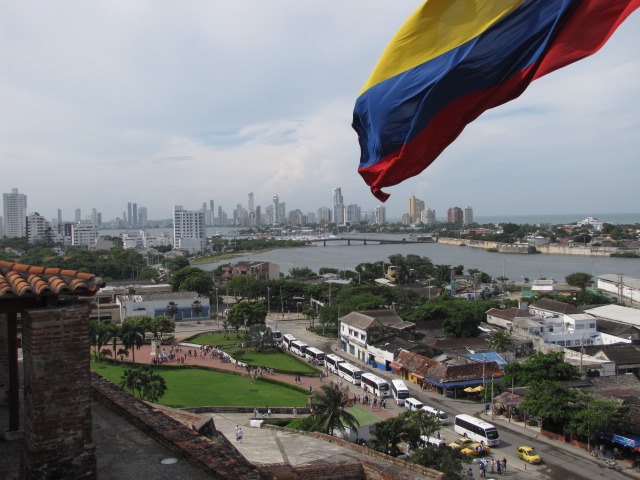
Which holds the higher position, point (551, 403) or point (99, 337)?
point (99, 337)

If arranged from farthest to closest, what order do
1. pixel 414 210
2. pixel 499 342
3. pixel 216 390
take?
pixel 414 210 < pixel 499 342 < pixel 216 390

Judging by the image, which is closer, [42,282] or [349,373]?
[42,282]

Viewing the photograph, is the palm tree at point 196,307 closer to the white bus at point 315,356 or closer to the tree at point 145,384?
the white bus at point 315,356

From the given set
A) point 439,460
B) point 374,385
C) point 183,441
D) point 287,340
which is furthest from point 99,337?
point 183,441

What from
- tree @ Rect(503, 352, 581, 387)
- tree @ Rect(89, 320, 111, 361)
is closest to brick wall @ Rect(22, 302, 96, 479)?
tree @ Rect(503, 352, 581, 387)

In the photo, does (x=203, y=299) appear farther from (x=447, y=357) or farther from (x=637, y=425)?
(x=637, y=425)

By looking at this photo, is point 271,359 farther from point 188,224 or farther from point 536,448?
point 188,224
